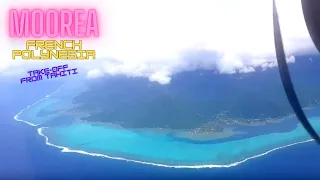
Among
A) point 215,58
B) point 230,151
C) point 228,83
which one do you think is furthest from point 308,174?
point 215,58

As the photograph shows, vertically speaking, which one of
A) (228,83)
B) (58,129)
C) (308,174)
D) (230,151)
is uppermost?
(228,83)

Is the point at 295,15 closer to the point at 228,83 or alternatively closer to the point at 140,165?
the point at 228,83

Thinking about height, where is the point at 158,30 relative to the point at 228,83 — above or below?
above

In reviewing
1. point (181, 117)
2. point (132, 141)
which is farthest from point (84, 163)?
point (181, 117)
